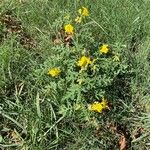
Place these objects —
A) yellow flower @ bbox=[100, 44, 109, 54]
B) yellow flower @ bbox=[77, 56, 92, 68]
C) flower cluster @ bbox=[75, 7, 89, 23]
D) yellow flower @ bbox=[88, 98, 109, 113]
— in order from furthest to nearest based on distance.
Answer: flower cluster @ bbox=[75, 7, 89, 23], yellow flower @ bbox=[100, 44, 109, 54], yellow flower @ bbox=[77, 56, 92, 68], yellow flower @ bbox=[88, 98, 109, 113]

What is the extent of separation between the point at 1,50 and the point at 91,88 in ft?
2.83

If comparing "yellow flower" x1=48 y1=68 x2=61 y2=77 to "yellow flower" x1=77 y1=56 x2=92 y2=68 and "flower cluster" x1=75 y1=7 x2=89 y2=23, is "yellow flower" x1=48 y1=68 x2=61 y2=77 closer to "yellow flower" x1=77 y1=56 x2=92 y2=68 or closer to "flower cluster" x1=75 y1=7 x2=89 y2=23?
"yellow flower" x1=77 y1=56 x2=92 y2=68

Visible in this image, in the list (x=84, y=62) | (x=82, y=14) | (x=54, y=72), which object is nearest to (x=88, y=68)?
(x=84, y=62)

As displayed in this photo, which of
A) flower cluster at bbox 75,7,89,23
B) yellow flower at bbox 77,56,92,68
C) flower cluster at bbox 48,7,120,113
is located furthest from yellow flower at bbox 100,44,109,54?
flower cluster at bbox 75,7,89,23

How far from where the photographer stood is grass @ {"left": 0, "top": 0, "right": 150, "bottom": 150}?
3.38 m

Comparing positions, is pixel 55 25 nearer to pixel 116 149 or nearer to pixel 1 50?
pixel 1 50

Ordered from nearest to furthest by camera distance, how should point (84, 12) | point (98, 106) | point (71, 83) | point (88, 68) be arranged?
1. point (98, 106)
2. point (71, 83)
3. point (88, 68)
4. point (84, 12)

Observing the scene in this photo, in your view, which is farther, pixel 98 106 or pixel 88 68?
pixel 88 68

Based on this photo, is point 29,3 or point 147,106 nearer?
point 147,106

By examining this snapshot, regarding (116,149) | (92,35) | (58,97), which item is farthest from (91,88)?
(92,35)

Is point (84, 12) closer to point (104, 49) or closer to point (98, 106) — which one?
point (104, 49)

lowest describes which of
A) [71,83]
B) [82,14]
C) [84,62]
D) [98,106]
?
[98,106]

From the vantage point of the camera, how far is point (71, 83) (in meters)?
3.44

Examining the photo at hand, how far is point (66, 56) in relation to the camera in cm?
358
